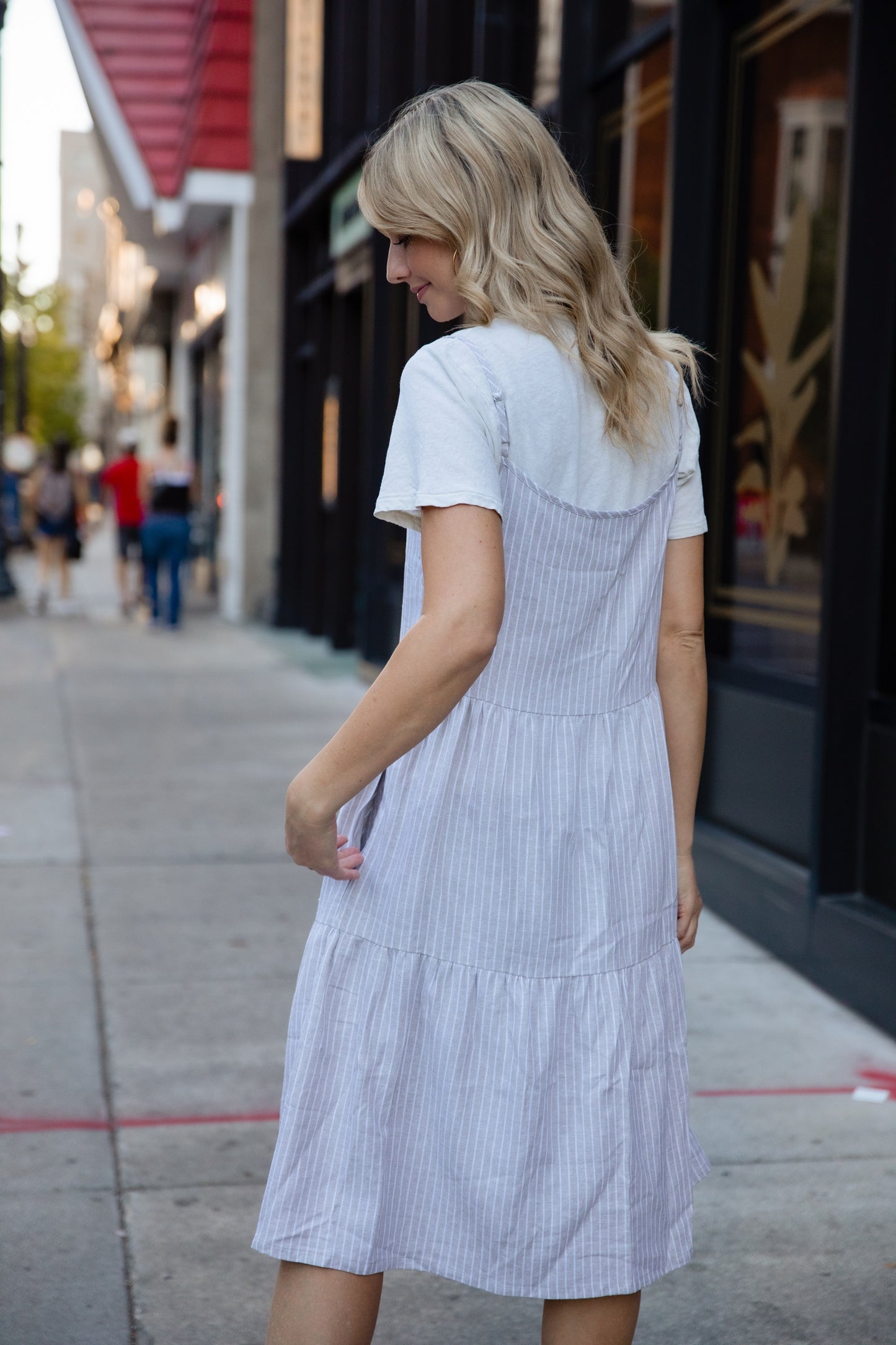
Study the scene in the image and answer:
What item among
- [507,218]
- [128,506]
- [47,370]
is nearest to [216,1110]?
[507,218]

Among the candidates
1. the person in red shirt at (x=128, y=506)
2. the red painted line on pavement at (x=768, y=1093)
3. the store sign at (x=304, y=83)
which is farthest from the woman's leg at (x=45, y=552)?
the red painted line on pavement at (x=768, y=1093)

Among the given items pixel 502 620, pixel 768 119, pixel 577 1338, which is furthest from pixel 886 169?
pixel 577 1338

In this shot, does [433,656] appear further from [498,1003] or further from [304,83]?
[304,83]

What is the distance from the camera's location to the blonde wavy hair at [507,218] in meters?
1.80

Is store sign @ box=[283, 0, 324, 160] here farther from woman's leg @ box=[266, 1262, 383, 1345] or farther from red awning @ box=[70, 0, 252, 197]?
woman's leg @ box=[266, 1262, 383, 1345]

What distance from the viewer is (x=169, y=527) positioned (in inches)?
593

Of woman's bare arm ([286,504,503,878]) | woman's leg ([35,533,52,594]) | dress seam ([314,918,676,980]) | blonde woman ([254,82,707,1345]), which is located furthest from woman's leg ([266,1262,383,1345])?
woman's leg ([35,533,52,594])

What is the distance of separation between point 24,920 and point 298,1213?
354 cm

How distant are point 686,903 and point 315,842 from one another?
2.15 ft

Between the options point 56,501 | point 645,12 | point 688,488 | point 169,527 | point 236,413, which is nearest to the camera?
point 688,488

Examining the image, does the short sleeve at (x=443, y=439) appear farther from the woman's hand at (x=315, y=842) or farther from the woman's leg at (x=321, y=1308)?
the woman's leg at (x=321, y=1308)

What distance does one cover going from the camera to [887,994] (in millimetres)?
4227

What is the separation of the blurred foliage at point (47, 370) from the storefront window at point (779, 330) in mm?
50307

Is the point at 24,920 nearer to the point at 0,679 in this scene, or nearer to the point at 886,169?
the point at 886,169
